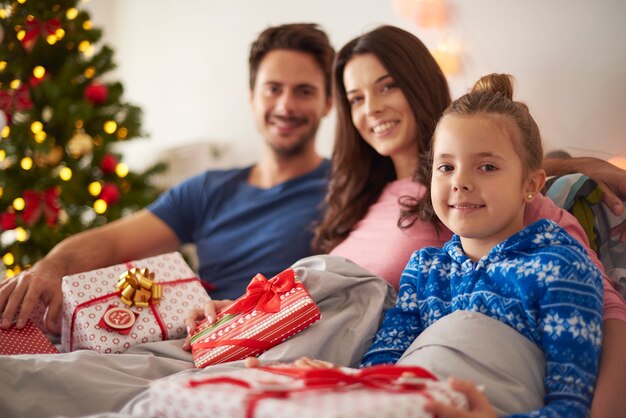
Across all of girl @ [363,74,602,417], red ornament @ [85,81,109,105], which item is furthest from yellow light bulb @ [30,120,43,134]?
girl @ [363,74,602,417]

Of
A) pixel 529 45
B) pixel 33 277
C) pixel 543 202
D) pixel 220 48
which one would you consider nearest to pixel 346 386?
pixel 543 202

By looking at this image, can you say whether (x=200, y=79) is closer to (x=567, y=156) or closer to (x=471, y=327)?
(x=567, y=156)

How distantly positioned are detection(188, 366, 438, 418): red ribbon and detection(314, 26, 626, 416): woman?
657mm

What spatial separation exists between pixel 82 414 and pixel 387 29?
1208mm

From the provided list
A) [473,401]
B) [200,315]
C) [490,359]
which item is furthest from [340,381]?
[200,315]

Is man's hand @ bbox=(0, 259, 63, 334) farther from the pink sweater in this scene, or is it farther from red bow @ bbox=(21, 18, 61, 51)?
red bow @ bbox=(21, 18, 61, 51)

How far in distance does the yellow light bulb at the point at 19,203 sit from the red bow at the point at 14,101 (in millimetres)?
371

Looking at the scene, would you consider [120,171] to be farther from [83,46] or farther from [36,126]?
[83,46]

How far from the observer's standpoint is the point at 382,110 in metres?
1.66

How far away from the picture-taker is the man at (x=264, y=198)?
6.80 ft

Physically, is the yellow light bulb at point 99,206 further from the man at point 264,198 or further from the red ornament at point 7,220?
the man at point 264,198

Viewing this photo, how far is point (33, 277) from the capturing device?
1.58 meters

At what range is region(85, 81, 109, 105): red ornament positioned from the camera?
2.72 metres

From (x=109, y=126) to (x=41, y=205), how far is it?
0.46 meters
